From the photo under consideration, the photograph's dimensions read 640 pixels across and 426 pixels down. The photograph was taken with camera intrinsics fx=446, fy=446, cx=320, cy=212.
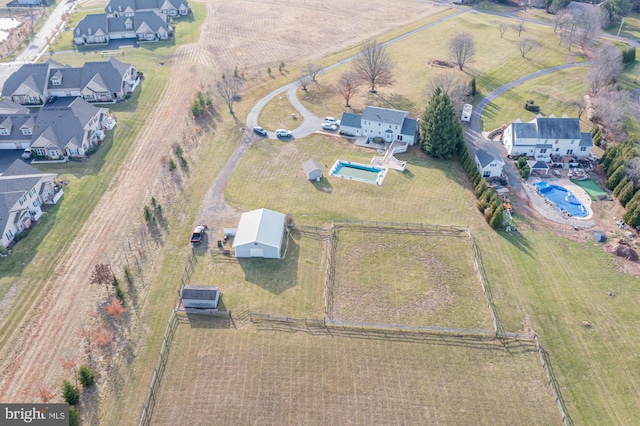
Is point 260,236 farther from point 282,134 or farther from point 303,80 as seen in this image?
point 303,80

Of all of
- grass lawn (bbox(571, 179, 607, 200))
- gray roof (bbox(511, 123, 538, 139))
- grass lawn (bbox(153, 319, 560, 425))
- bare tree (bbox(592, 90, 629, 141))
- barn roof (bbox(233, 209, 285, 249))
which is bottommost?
grass lawn (bbox(153, 319, 560, 425))

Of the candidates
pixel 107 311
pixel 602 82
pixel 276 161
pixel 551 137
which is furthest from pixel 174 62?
pixel 602 82

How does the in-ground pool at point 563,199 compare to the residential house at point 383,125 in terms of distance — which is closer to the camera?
the in-ground pool at point 563,199

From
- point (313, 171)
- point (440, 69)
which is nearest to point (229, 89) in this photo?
point (313, 171)

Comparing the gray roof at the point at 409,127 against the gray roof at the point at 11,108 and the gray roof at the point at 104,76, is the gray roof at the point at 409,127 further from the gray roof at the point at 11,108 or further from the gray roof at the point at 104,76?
the gray roof at the point at 11,108

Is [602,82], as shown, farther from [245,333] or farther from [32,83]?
[32,83]

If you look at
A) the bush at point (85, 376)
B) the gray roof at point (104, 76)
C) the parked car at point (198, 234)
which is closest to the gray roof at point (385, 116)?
the parked car at point (198, 234)

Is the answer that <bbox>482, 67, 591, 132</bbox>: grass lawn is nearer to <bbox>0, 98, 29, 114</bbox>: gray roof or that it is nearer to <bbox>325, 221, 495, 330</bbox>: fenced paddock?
<bbox>325, 221, 495, 330</bbox>: fenced paddock

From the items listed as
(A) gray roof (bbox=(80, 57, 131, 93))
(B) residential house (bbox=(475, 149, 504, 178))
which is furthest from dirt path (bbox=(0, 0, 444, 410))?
(B) residential house (bbox=(475, 149, 504, 178))
